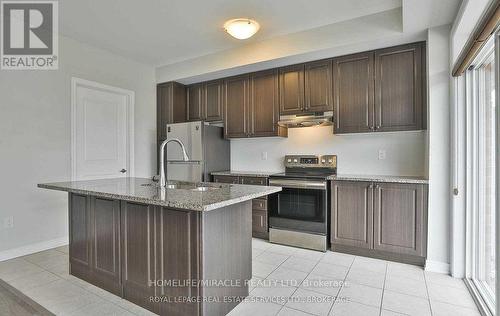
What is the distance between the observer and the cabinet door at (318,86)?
3.31 m

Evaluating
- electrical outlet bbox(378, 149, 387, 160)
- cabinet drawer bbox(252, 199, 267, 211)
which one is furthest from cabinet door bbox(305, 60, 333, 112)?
cabinet drawer bbox(252, 199, 267, 211)

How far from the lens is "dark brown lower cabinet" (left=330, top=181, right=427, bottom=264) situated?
270 cm

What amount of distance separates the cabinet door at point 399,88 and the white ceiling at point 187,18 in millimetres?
522

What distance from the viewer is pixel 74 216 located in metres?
2.37

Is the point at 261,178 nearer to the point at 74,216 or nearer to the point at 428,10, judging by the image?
the point at 74,216

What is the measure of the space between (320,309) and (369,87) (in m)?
2.37

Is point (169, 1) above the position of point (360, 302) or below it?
above

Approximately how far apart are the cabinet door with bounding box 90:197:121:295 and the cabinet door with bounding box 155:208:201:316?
1.51 feet

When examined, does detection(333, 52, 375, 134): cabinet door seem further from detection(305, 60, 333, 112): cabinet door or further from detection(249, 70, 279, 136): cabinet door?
detection(249, 70, 279, 136): cabinet door

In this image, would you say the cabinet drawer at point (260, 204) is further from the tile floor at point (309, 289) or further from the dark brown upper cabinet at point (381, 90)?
the dark brown upper cabinet at point (381, 90)

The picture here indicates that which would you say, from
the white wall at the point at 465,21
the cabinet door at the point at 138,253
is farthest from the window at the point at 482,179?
the cabinet door at the point at 138,253

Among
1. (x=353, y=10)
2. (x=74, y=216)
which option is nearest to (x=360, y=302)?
(x=74, y=216)

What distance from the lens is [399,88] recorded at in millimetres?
2924

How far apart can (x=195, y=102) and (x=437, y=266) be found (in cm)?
379
